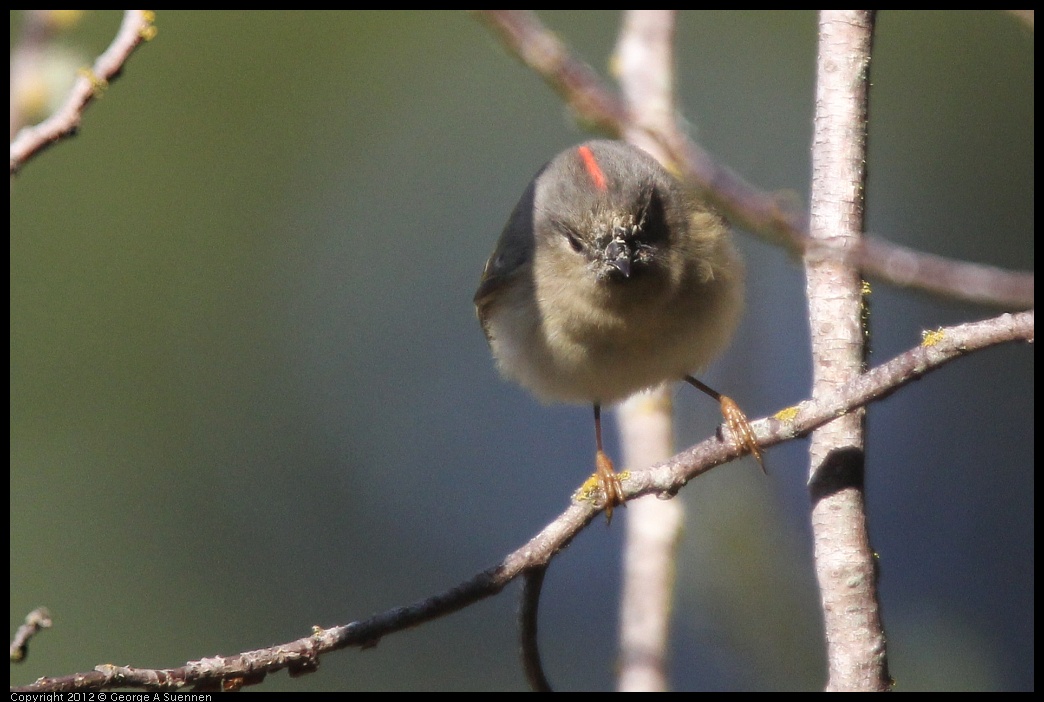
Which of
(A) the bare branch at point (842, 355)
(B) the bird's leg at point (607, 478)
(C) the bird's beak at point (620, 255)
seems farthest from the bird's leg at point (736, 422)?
(C) the bird's beak at point (620, 255)

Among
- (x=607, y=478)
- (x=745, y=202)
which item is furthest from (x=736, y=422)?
(x=745, y=202)

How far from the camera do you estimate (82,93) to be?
1711 millimetres

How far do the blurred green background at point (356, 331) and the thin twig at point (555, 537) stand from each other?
2954 mm

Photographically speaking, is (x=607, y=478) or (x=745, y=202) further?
(x=607, y=478)

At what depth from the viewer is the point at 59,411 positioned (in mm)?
7000

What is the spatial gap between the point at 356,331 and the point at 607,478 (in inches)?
281

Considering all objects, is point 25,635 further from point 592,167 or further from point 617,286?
point 592,167

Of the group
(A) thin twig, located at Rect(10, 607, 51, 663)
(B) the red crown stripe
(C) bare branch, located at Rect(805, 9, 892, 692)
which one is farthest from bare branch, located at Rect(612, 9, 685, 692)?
(A) thin twig, located at Rect(10, 607, 51, 663)

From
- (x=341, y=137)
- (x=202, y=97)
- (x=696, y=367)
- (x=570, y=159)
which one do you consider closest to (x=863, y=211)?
(x=696, y=367)

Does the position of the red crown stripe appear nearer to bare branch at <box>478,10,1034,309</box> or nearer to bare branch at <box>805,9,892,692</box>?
bare branch at <box>805,9,892,692</box>

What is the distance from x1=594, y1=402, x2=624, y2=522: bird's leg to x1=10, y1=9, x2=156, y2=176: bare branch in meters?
1.28

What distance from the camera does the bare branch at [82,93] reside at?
1.63 metres

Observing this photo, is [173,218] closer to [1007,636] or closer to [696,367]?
[696,367]

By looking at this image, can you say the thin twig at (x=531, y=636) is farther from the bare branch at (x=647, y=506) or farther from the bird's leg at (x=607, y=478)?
the bare branch at (x=647, y=506)
